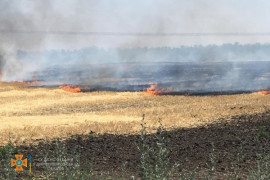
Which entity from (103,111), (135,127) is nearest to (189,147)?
(135,127)

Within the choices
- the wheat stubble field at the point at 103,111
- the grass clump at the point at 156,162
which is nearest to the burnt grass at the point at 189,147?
the wheat stubble field at the point at 103,111

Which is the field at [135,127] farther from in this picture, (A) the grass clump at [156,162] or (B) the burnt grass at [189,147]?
(A) the grass clump at [156,162]

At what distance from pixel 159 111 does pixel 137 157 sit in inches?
531

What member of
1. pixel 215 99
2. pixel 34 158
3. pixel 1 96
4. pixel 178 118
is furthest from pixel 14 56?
pixel 34 158

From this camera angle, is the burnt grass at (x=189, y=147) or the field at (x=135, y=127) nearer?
the burnt grass at (x=189, y=147)

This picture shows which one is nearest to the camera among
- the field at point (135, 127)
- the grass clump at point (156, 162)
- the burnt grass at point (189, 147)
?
the grass clump at point (156, 162)

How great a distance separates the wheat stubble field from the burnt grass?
1.35 m

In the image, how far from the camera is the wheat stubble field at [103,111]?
2397 cm

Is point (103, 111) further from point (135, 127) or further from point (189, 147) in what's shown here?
point (189, 147)

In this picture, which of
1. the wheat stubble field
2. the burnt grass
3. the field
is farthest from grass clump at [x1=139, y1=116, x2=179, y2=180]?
the wheat stubble field

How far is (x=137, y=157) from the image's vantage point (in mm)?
17781

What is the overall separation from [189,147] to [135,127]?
18.3 ft

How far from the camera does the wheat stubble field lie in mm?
23969

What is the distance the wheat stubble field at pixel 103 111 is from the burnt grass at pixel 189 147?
135 centimetres
